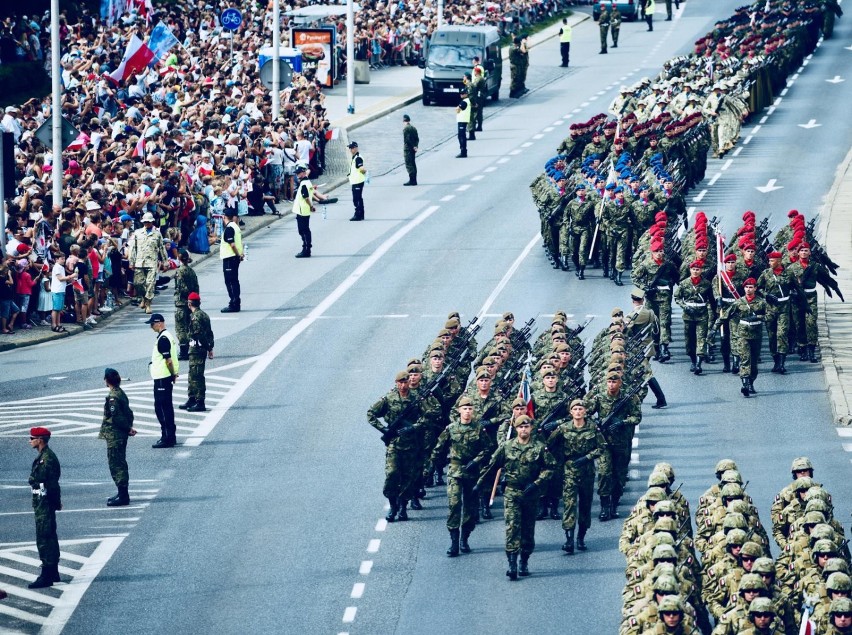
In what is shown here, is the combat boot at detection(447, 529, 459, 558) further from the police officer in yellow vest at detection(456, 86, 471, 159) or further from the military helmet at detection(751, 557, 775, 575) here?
the police officer in yellow vest at detection(456, 86, 471, 159)

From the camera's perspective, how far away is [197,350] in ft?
90.2

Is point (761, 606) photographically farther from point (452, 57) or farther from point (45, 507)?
point (452, 57)

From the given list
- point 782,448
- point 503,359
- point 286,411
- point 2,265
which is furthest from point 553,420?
point 2,265

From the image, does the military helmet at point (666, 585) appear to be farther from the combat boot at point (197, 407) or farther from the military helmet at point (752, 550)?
the combat boot at point (197, 407)

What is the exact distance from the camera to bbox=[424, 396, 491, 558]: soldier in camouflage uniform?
2178cm

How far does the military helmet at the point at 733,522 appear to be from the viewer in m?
18.9

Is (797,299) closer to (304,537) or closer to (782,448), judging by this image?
(782,448)

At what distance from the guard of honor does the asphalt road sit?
4.53 feet

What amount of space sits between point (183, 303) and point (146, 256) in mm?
4832

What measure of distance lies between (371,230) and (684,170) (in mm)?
7667

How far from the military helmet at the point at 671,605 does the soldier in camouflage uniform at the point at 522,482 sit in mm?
4469

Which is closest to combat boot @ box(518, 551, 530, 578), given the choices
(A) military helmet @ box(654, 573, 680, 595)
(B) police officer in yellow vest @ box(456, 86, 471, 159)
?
(A) military helmet @ box(654, 573, 680, 595)

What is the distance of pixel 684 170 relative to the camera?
4375 centimetres

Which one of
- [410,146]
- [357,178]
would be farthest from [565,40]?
[357,178]
